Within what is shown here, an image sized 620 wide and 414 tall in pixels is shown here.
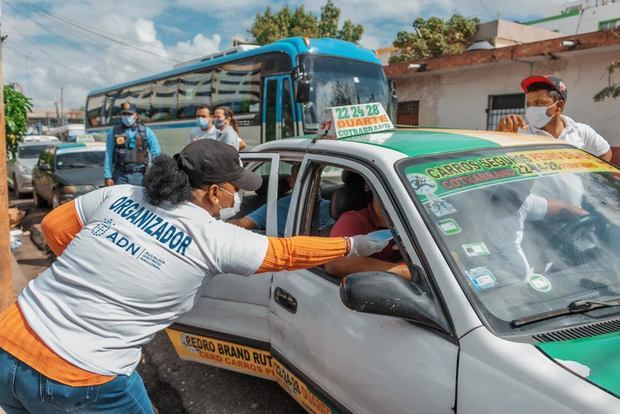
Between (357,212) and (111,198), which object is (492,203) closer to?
(357,212)

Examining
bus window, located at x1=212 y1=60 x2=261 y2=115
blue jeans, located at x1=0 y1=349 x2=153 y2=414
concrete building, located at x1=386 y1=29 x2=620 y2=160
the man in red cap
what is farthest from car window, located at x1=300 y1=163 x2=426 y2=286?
concrete building, located at x1=386 y1=29 x2=620 y2=160

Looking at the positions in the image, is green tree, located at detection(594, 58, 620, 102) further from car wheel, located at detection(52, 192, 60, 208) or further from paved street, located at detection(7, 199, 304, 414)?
car wheel, located at detection(52, 192, 60, 208)

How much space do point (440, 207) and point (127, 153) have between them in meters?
5.82

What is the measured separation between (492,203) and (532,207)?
189 mm

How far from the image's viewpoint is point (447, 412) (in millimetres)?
1610

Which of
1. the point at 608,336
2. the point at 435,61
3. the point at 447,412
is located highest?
the point at 435,61

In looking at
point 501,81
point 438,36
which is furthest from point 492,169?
point 438,36

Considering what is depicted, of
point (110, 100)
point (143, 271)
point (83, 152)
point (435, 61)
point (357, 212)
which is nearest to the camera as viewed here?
point (143, 271)

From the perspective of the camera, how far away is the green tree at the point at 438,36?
20672mm

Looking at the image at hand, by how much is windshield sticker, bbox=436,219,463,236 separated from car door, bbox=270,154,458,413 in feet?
0.43

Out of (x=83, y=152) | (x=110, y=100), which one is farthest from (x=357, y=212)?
(x=110, y=100)

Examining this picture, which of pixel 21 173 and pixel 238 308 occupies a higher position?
pixel 238 308

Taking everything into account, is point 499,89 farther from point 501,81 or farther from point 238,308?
point 238,308

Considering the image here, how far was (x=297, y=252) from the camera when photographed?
1.86 metres
